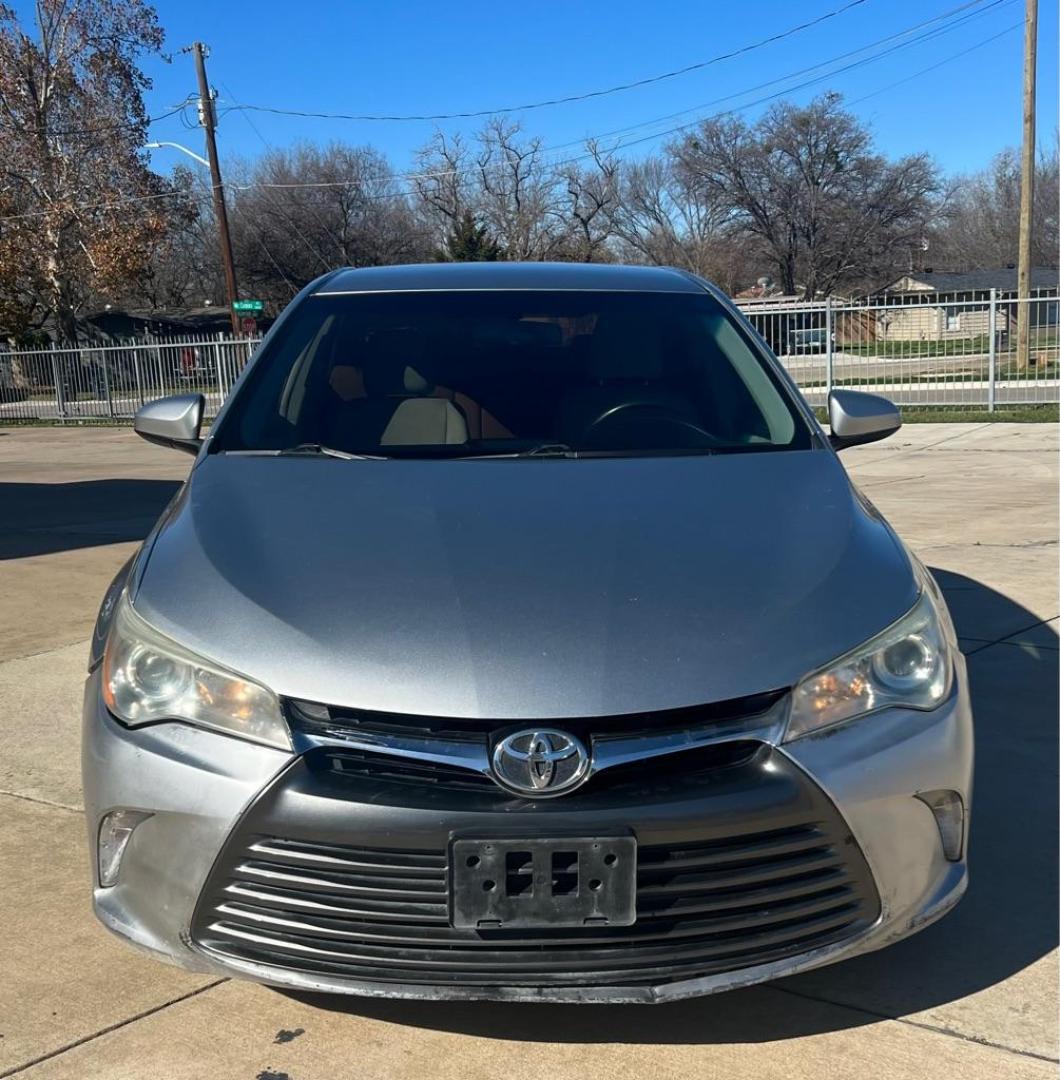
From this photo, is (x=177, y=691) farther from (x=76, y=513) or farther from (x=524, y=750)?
(x=76, y=513)

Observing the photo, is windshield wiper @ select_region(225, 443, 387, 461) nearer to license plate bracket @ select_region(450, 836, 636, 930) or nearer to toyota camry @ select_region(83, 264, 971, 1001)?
toyota camry @ select_region(83, 264, 971, 1001)

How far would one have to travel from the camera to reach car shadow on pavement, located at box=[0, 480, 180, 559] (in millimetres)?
8906

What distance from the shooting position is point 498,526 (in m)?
2.63

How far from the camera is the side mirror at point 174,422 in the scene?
3730 millimetres

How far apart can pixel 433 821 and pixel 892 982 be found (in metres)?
1.22

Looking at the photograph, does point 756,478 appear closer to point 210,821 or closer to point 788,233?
point 210,821

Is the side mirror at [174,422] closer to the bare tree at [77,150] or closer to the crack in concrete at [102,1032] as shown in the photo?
the crack in concrete at [102,1032]

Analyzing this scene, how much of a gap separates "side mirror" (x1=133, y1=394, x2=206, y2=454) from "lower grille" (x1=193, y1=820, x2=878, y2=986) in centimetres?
186

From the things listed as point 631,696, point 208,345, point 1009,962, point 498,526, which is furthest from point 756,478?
point 208,345

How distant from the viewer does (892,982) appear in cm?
262

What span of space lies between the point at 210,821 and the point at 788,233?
2294 inches

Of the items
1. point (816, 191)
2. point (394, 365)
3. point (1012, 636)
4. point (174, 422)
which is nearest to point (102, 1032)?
point (174, 422)

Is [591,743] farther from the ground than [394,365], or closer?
closer

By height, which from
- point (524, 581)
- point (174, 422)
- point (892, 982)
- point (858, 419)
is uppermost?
point (174, 422)
